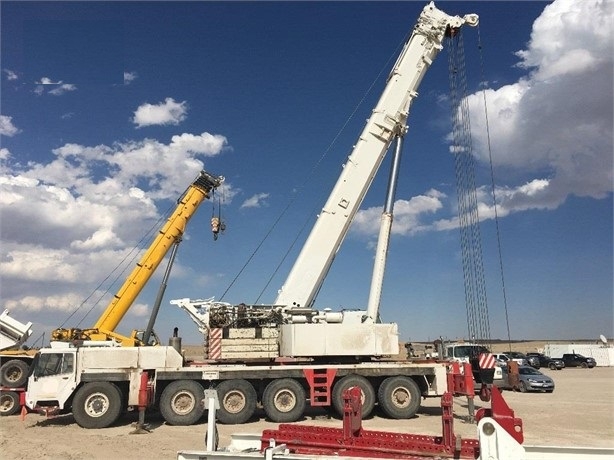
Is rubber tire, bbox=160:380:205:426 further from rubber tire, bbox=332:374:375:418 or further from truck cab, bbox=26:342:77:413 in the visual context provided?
rubber tire, bbox=332:374:375:418

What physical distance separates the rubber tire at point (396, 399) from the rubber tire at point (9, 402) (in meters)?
11.5

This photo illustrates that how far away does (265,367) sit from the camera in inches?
569

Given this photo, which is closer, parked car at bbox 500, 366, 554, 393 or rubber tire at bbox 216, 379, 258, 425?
rubber tire at bbox 216, 379, 258, 425

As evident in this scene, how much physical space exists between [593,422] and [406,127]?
1017 centimetres

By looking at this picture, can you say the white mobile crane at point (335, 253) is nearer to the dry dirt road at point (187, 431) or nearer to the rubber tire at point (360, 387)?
the rubber tire at point (360, 387)

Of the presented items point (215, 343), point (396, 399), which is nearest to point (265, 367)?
point (215, 343)

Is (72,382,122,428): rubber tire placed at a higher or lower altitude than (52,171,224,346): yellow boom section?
lower

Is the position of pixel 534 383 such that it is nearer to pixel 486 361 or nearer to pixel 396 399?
pixel 486 361

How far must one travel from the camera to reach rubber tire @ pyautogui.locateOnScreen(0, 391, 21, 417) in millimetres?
16203

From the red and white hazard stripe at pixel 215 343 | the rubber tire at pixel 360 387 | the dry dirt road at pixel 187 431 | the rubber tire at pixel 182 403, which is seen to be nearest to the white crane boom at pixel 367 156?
the red and white hazard stripe at pixel 215 343

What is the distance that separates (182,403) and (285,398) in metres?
2.88

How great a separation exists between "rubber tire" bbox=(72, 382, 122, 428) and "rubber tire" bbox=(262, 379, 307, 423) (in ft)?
13.3

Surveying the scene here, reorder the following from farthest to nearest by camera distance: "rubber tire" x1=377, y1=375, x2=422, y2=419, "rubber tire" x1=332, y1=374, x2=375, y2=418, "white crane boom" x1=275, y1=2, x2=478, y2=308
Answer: "white crane boom" x1=275, y1=2, x2=478, y2=308
"rubber tire" x1=377, y1=375, x2=422, y2=419
"rubber tire" x1=332, y1=374, x2=375, y2=418

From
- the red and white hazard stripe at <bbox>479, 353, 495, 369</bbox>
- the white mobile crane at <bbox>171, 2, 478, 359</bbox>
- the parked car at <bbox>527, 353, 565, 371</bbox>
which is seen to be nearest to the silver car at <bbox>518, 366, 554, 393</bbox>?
the red and white hazard stripe at <bbox>479, 353, 495, 369</bbox>
